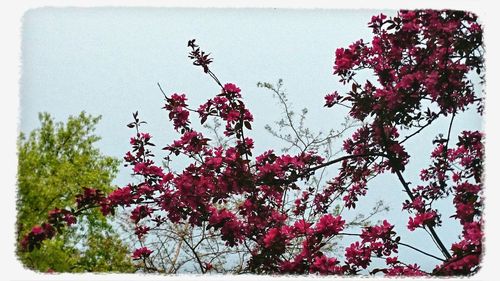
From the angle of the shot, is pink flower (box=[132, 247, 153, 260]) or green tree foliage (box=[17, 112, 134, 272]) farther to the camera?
pink flower (box=[132, 247, 153, 260])

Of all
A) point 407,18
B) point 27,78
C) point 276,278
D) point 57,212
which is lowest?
point 276,278

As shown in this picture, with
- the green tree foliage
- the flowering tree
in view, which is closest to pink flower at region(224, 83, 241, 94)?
the flowering tree

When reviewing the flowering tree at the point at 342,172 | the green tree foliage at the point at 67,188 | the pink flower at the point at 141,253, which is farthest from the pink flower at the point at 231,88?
the pink flower at the point at 141,253

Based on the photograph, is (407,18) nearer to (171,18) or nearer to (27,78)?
(171,18)

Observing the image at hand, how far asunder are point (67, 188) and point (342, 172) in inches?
32.9

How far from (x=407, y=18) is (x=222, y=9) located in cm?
58

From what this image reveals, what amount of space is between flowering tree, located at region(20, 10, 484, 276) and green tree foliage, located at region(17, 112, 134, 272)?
2.0 inches

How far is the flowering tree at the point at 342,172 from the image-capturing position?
1.90 m

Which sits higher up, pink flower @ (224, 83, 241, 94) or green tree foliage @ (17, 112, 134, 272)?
pink flower @ (224, 83, 241, 94)

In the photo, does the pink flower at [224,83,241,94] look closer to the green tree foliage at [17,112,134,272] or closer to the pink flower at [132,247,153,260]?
the green tree foliage at [17,112,134,272]

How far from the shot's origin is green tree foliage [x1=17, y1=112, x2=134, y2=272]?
1.77 metres

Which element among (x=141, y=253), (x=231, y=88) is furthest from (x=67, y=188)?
(x=231, y=88)

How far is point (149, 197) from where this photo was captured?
1.97 metres

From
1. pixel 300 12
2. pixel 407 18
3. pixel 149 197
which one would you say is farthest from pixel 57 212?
pixel 407 18
